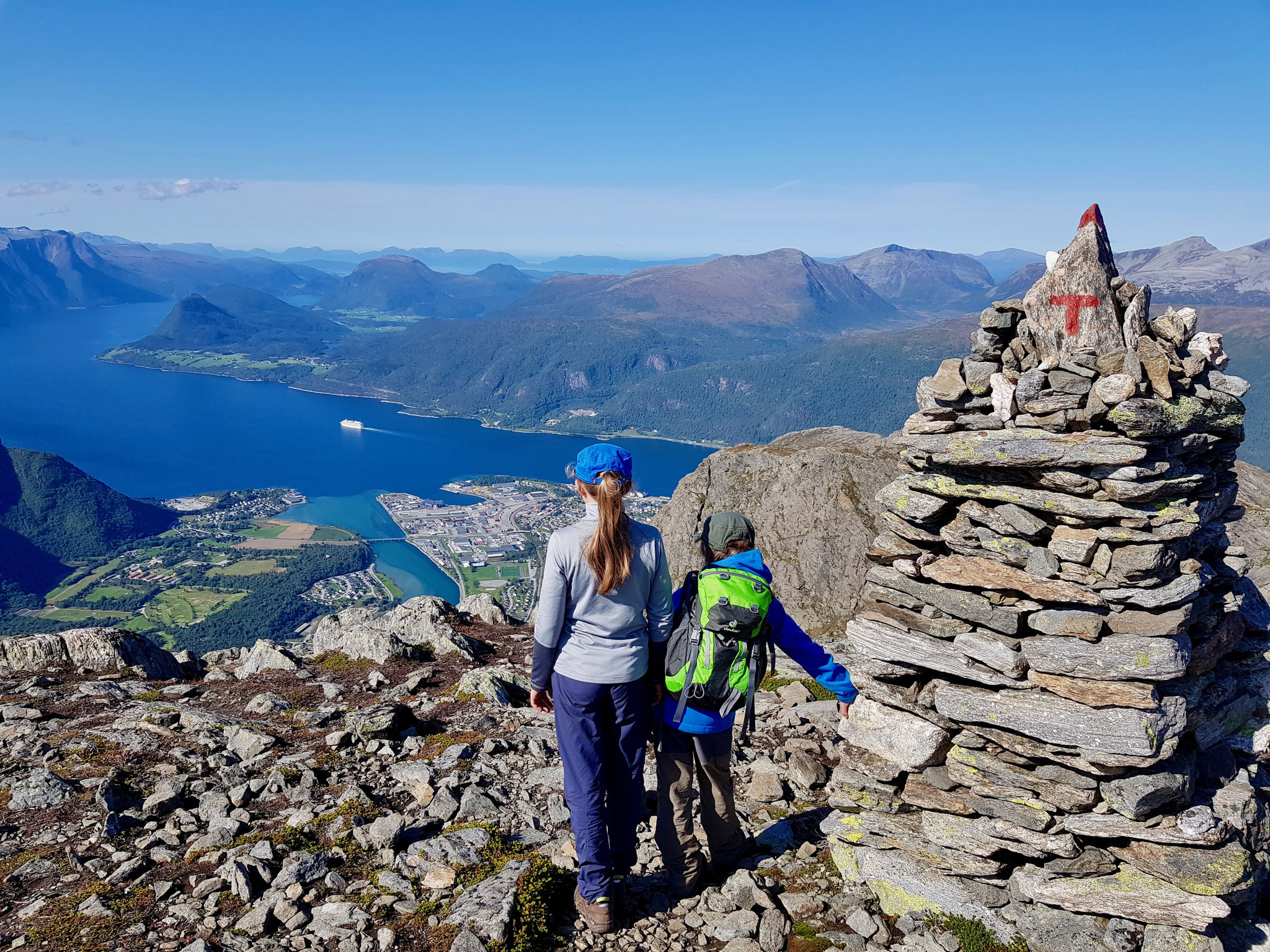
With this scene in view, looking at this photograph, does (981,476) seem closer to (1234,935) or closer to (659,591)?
(659,591)

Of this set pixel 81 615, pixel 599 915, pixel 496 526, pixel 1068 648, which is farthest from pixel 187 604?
pixel 1068 648

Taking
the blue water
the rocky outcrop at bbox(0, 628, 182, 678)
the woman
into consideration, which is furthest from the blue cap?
the blue water

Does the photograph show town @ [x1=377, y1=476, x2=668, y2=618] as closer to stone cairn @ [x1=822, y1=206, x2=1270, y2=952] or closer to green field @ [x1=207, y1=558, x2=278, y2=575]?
green field @ [x1=207, y1=558, x2=278, y2=575]

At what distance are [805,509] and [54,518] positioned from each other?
117960 mm

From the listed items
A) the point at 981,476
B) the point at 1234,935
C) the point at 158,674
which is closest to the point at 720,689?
the point at 981,476

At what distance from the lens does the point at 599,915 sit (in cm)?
569

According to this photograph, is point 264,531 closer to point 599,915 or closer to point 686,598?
point 599,915

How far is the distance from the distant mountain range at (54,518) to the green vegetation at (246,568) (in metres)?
19.2

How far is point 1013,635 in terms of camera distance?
19.9 ft

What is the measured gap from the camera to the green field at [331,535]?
91.9 m

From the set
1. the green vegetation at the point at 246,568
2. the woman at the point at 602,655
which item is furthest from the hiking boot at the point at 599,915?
the green vegetation at the point at 246,568

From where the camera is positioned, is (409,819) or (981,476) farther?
(409,819)

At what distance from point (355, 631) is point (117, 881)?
7576mm

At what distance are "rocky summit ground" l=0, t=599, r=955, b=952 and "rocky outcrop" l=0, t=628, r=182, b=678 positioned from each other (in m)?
1.09
